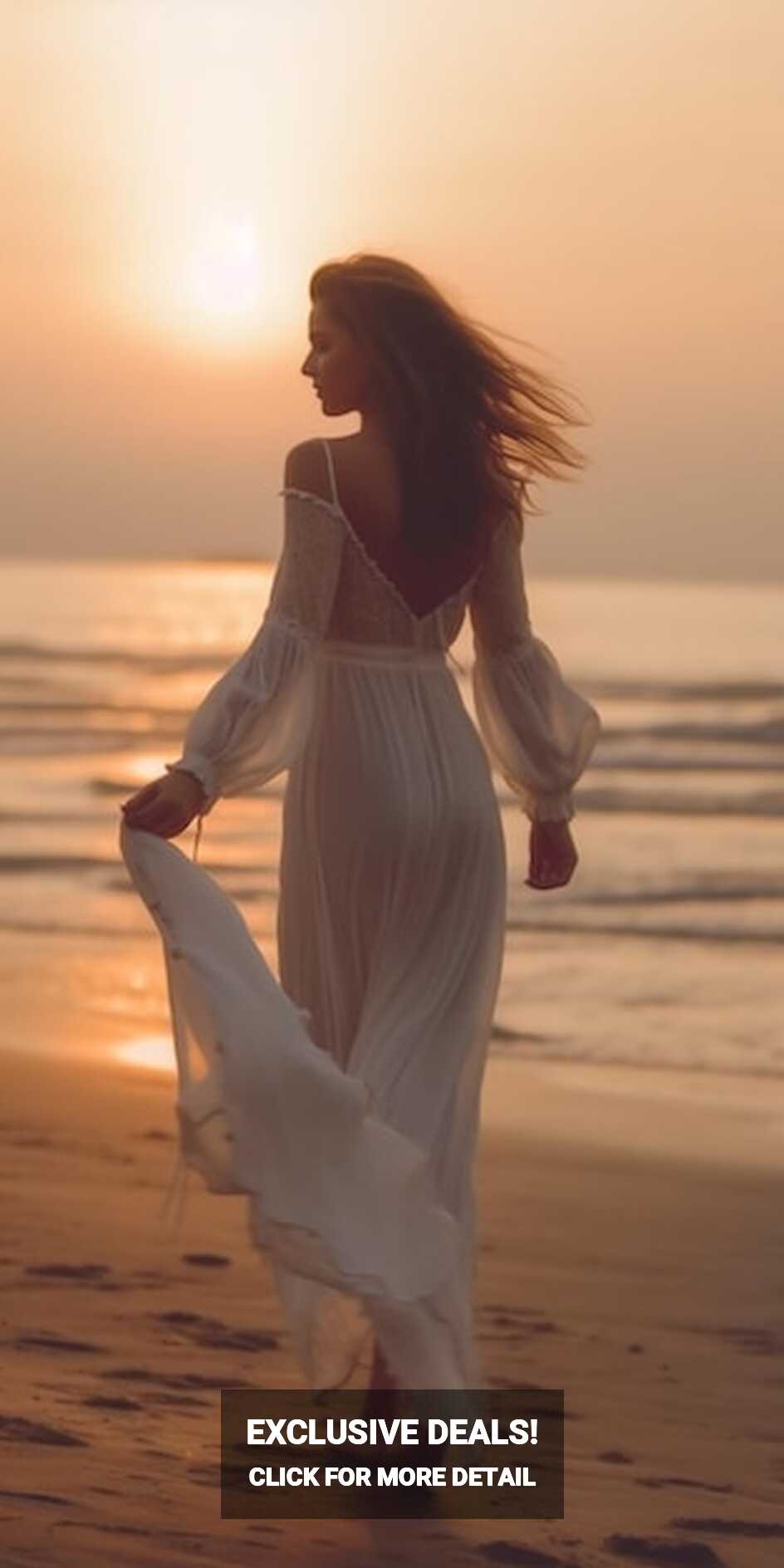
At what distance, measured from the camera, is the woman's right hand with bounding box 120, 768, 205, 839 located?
500 centimetres

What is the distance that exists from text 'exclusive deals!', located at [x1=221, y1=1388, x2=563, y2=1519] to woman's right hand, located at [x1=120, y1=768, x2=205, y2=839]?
106 cm

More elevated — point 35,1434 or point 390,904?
point 390,904

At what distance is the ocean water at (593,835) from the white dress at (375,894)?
38cm

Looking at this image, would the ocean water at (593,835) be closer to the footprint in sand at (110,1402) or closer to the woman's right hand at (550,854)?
the woman's right hand at (550,854)

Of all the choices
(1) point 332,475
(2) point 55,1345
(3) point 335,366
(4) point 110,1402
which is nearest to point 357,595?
(1) point 332,475

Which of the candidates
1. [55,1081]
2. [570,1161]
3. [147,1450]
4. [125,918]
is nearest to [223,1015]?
[147,1450]

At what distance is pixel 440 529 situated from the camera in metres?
5.24

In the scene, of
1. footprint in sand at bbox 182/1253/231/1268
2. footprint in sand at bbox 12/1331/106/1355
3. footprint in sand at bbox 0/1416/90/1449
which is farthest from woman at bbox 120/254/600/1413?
footprint in sand at bbox 182/1253/231/1268

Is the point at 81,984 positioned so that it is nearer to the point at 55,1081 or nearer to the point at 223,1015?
the point at 55,1081

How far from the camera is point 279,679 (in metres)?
5.14

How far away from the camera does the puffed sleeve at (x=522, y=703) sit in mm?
5395

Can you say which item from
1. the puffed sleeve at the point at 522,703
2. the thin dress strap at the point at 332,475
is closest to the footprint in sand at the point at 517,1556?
the puffed sleeve at the point at 522,703

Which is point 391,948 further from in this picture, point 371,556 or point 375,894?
point 371,556

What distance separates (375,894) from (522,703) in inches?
19.9
